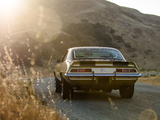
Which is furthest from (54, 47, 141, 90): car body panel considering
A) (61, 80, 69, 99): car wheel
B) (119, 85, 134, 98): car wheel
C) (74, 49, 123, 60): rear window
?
(74, 49, 123, 60): rear window

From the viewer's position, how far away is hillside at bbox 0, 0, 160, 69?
158 ft

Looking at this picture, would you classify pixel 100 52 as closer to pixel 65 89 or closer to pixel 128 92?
pixel 128 92

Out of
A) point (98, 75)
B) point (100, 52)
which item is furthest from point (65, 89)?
point (100, 52)

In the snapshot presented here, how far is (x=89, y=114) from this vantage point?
18.7ft

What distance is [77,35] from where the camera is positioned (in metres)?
63.3

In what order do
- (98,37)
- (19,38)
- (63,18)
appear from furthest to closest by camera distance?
(63,18), (98,37), (19,38)

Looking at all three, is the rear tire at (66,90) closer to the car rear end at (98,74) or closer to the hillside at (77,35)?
the car rear end at (98,74)

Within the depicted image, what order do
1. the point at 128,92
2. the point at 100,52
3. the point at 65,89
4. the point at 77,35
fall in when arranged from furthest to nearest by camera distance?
the point at 77,35, the point at 100,52, the point at 128,92, the point at 65,89

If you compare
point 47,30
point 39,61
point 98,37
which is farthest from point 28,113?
point 98,37

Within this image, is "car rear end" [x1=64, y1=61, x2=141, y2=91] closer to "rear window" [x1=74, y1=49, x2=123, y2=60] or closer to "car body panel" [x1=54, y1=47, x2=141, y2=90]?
"car body panel" [x1=54, y1=47, x2=141, y2=90]

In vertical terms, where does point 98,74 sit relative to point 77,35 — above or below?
above

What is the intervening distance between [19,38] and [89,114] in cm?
4544

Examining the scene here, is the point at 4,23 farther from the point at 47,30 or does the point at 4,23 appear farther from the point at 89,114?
the point at 89,114

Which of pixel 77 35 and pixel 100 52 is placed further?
pixel 77 35
